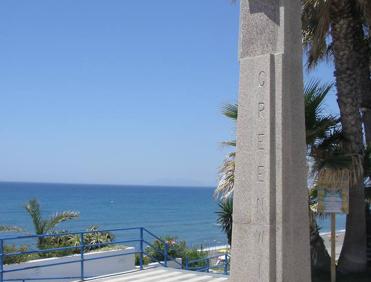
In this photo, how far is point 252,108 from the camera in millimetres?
6938

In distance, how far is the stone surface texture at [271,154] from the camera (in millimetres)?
6672

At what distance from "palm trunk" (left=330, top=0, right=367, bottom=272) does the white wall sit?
5498mm

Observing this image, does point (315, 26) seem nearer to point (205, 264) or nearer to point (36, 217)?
point (205, 264)

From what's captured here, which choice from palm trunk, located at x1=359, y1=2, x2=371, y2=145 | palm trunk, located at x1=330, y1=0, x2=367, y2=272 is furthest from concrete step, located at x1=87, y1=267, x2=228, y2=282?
palm trunk, located at x1=359, y1=2, x2=371, y2=145

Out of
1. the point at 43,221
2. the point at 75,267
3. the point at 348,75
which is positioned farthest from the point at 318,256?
the point at 43,221

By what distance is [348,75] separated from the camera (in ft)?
41.2

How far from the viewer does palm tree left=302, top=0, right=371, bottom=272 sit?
12.2m

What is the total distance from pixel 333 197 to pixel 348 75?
10.9ft

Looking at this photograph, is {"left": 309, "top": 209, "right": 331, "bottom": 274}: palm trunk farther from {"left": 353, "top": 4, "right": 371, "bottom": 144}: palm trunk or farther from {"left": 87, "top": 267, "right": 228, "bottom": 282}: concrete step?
{"left": 353, "top": 4, "right": 371, "bottom": 144}: palm trunk

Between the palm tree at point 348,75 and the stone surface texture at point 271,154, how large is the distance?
17.4 ft

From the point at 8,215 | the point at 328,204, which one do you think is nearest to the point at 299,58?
the point at 328,204

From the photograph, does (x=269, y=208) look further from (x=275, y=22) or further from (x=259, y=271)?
(x=275, y=22)

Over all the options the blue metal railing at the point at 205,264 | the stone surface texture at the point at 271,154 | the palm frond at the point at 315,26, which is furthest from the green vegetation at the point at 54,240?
the stone surface texture at the point at 271,154

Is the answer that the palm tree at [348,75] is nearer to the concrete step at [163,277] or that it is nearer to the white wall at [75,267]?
the concrete step at [163,277]
